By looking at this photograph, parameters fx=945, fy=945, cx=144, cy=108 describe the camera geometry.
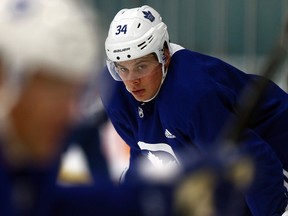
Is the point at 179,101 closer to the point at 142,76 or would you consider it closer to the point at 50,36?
the point at 142,76

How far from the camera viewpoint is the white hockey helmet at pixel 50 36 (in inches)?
42.5

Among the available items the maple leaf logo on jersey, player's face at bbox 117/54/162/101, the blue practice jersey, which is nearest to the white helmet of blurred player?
the blue practice jersey

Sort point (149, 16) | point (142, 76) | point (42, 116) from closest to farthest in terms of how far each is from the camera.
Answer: point (42, 116), point (142, 76), point (149, 16)

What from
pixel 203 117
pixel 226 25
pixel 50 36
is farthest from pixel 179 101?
pixel 226 25

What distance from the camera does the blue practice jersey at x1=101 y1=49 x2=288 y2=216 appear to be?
2.53 meters

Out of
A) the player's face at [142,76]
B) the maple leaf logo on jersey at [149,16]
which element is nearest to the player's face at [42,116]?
the player's face at [142,76]

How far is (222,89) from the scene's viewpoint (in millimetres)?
2555

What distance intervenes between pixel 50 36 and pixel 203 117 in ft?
4.79

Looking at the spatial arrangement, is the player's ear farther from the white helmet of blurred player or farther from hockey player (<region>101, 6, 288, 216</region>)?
the white helmet of blurred player

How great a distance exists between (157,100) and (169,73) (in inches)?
3.3

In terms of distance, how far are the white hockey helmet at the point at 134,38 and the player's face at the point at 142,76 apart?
2 cm

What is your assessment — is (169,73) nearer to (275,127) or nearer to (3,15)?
(275,127)

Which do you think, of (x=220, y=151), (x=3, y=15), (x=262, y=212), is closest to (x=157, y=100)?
(x=262, y=212)

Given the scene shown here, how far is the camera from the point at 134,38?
8.86 feet
